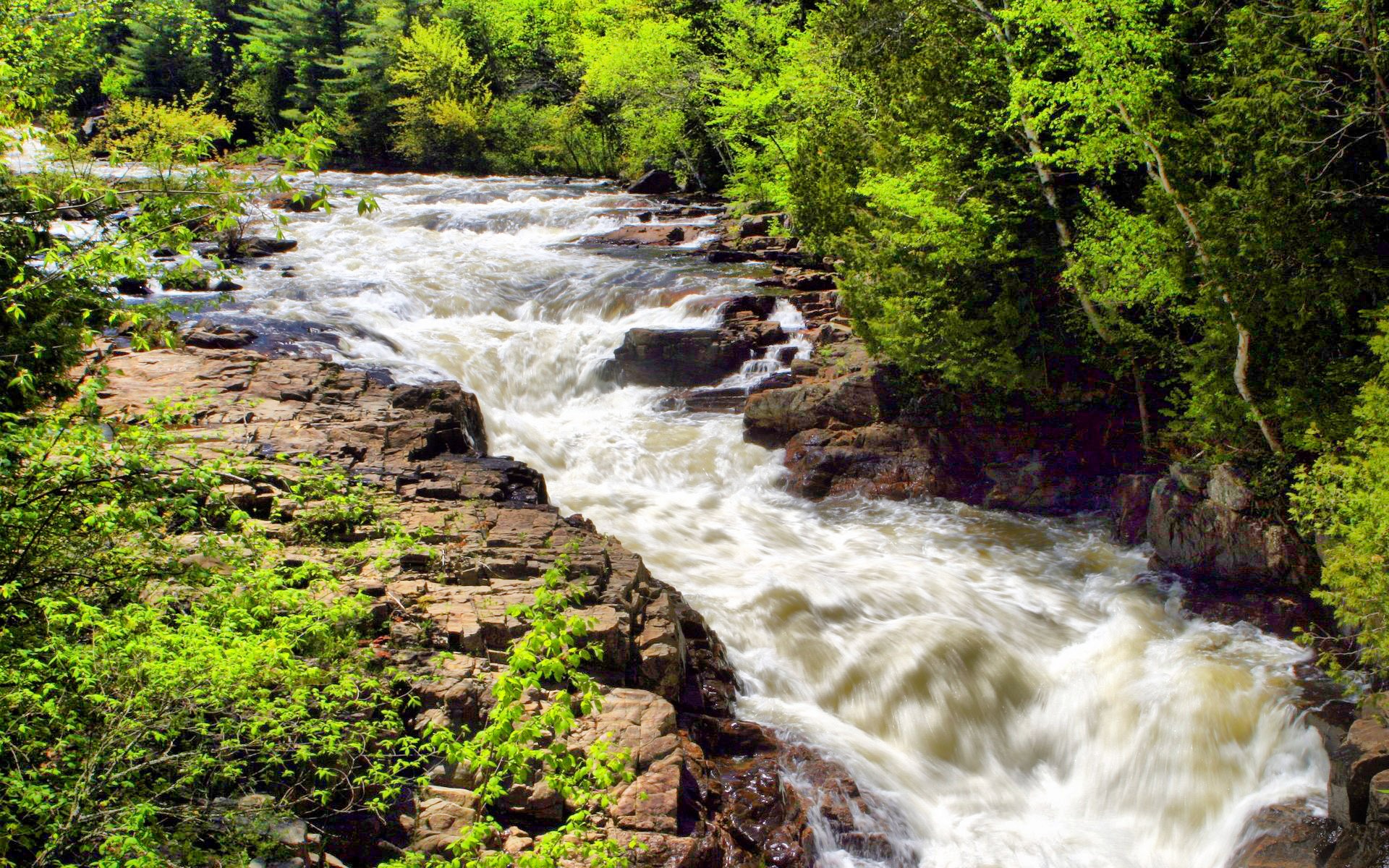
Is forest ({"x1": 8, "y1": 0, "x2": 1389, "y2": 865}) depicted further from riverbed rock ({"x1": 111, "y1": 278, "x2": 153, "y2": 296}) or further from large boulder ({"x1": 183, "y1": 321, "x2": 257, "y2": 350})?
riverbed rock ({"x1": 111, "y1": 278, "x2": 153, "y2": 296})

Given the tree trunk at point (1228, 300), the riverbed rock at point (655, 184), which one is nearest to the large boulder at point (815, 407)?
the tree trunk at point (1228, 300)

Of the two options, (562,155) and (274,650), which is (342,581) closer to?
(274,650)

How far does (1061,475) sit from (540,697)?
10.3m

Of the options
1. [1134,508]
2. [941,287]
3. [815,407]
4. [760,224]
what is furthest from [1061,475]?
[760,224]

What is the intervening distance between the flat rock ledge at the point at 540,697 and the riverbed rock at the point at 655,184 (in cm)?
2442

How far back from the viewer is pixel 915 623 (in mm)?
9750

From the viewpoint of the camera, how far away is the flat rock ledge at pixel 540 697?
560 cm

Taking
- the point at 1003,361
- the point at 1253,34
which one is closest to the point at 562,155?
the point at 1003,361

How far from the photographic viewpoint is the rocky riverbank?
23.7 ft

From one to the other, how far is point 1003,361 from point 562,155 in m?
32.9

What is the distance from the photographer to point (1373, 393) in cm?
823

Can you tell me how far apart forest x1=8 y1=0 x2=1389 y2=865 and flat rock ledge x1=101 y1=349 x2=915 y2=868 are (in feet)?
1.65

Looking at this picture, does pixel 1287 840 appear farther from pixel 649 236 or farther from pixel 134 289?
pixel 649 236

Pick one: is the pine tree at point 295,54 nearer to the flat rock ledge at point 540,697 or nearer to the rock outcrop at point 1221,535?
the flat rock ledge at point 540,697
